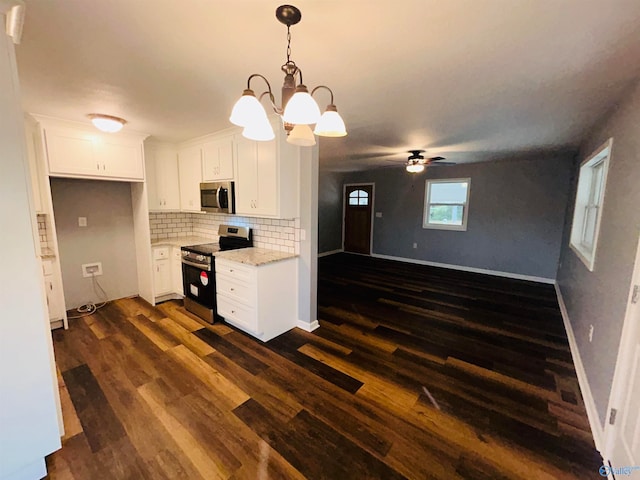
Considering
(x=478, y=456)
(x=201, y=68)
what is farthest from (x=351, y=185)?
(x=478, y=456)

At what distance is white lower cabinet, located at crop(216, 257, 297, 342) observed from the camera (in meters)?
2.85

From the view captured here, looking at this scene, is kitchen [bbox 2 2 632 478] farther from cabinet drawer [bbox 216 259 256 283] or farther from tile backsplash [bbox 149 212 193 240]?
cabinet drawer [bbox 216 259 256 283]

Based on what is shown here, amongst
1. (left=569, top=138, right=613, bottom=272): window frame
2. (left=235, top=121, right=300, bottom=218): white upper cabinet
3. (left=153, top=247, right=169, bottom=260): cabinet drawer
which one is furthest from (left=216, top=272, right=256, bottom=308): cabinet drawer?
(left=569, top=138, right=613, bottom=272): window frame

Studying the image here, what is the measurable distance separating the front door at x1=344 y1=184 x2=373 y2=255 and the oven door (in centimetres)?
486

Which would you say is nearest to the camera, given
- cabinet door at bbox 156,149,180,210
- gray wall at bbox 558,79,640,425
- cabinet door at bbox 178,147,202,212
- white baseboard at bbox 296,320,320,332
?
gray wall at bbox 558,79,640,425

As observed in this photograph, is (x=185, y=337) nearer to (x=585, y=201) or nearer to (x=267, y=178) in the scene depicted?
(x=267, y=178)

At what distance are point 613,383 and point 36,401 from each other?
3.26m

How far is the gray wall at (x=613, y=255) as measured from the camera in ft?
5.60

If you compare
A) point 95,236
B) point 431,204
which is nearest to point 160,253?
point 95,236

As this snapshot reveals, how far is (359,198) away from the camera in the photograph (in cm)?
750

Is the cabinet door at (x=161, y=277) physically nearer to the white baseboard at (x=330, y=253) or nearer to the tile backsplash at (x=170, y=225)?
the tile backsplash at (x=170, y=225)

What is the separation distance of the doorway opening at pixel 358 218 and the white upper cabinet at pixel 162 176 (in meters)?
4.63

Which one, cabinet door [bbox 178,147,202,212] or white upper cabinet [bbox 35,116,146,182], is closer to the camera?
white upper cabinet [bbox 35,116,146,182]

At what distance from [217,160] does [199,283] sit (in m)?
1.55
